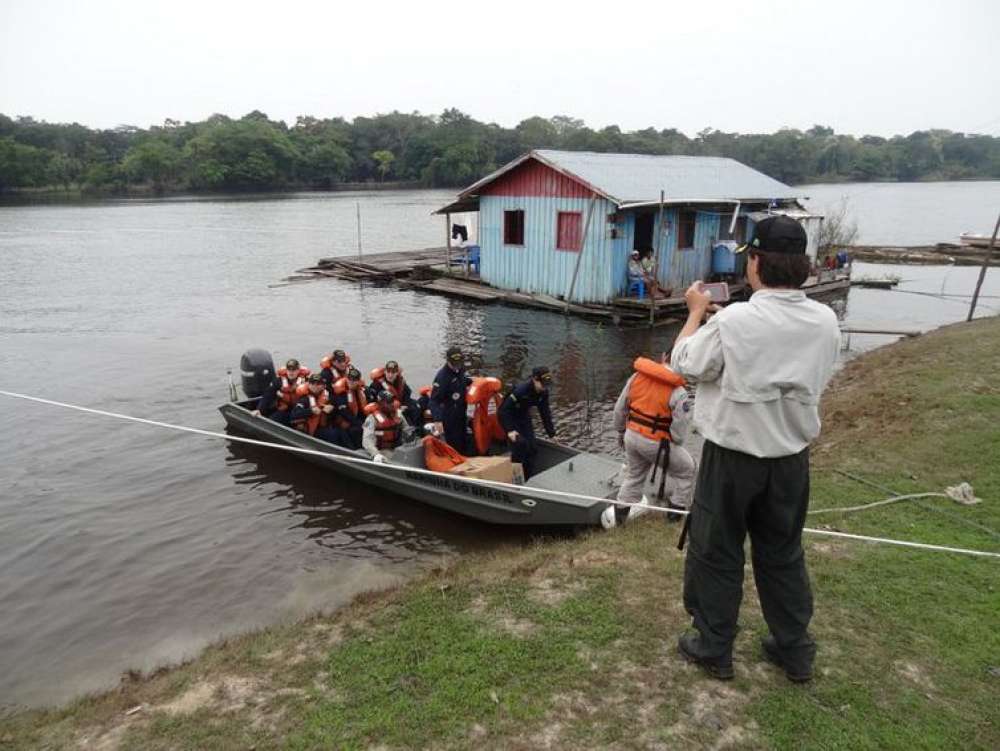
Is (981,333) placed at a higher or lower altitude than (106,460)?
higher

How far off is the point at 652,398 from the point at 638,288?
1560 centimetres

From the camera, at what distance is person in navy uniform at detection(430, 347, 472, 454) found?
9.92 m

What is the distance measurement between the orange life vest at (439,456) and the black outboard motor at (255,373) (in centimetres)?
459

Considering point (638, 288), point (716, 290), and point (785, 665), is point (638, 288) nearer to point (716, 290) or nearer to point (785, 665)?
point (716, 290)

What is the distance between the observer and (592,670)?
14.9ft

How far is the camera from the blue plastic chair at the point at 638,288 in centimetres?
2242

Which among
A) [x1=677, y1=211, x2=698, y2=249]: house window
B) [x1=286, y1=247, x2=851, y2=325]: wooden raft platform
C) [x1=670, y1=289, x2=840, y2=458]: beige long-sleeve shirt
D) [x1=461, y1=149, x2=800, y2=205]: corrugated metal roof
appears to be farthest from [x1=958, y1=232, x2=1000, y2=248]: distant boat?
[x1=670, y1=289, x2=840, y2=458]: beige long-sleeve shirt

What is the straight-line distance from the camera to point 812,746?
3701 millimetres

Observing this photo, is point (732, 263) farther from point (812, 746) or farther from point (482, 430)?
point (812, 746)

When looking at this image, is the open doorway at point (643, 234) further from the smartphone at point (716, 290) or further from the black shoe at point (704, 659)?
the black shoe at point (704, 659)

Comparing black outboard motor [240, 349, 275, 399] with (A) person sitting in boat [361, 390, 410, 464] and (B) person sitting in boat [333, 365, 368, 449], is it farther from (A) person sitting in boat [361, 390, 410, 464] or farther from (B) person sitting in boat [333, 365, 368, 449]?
(A) person sitting in boat [361, 390, 410, 464]

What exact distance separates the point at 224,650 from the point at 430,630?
1921 mm

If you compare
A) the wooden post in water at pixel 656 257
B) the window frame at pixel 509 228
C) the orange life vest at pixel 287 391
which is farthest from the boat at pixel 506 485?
the window frame at pixel 509 228

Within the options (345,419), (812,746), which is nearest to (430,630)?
(812,746)
